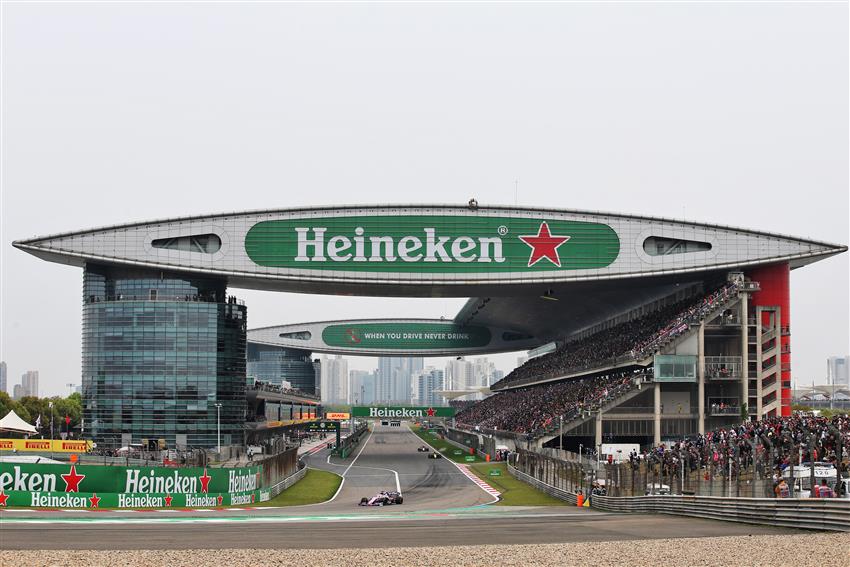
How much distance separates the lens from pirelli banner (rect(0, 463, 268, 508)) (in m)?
35.9

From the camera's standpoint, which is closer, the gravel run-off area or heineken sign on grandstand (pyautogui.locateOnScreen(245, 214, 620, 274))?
the gravel run-off area

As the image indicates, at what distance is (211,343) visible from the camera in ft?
233

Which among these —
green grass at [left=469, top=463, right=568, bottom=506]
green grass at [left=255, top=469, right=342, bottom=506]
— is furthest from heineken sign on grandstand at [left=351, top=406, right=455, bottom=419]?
green grass at [left=255, top=469, right=342, bottom=506]

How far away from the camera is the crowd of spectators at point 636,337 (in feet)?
221

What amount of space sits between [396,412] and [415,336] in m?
19.8

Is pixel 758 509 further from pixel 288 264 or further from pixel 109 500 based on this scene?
pixel 288 264

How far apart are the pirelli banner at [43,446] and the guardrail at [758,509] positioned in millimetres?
37634

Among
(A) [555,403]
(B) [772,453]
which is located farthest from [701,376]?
(B) [772,453]

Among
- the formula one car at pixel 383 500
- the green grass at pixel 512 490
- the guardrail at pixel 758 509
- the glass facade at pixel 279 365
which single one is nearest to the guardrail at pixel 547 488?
the green grass at pixel 512 490

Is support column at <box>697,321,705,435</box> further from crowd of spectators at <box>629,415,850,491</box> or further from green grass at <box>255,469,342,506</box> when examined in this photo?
green grass at <box>255,469,342,506</box>

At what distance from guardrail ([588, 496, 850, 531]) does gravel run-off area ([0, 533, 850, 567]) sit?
70.1 inches

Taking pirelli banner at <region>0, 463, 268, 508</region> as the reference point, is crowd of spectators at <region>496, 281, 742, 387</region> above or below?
above

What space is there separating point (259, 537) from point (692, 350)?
1928 inches

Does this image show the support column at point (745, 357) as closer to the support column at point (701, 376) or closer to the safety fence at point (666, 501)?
the support column at point (701, 376)
